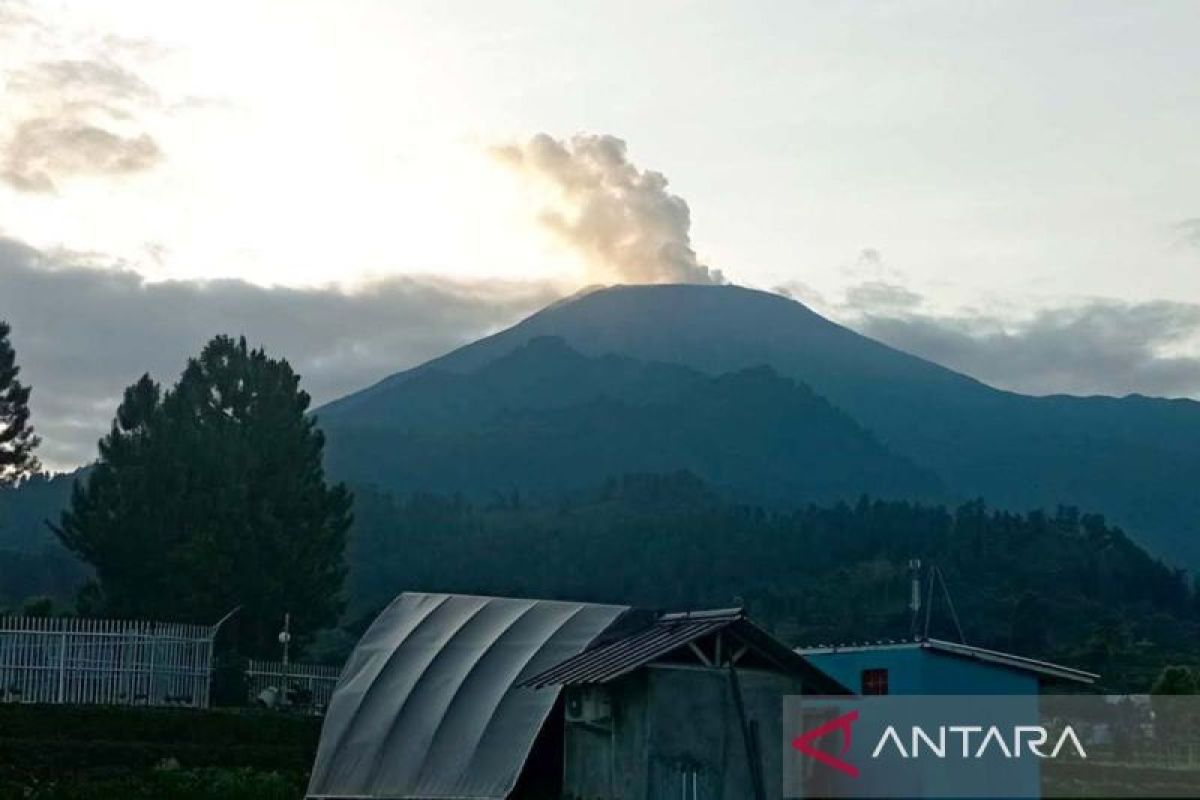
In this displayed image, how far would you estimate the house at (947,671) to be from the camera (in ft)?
134

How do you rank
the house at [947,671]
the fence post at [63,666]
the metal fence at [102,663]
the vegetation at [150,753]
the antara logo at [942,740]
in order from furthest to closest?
the fence post at [63,666], the metal fence at [102,663], the house at [947,671], the vegetation at [150,753], the antara logo at [942,740]

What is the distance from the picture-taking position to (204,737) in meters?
40.6

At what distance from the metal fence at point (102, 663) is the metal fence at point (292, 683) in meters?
2.35

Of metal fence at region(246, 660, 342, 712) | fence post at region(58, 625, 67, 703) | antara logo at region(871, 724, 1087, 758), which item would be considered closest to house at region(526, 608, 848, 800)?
antara logo at region(871, 724, 1087, 758)

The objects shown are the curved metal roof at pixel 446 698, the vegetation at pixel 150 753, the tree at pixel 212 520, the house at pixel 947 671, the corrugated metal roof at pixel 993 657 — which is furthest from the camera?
the tree at pixel 212 520

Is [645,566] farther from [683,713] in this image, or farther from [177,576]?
[683,713]

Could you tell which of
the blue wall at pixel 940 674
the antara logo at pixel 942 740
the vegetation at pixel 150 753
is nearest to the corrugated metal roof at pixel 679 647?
the vegetation at pixel 150 753

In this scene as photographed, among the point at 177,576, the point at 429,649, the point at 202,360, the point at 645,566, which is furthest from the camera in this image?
the point at 645,566

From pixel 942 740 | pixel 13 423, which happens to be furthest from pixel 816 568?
pixel 942 740

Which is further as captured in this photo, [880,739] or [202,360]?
[202,360]

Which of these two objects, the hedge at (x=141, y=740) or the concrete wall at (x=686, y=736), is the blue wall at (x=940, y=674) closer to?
the concrete wall at (x=686, y=736)

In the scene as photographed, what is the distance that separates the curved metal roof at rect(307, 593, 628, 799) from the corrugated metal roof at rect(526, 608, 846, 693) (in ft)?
10.7

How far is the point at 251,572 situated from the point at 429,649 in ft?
80.1

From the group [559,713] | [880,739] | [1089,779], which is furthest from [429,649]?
[880,739]
